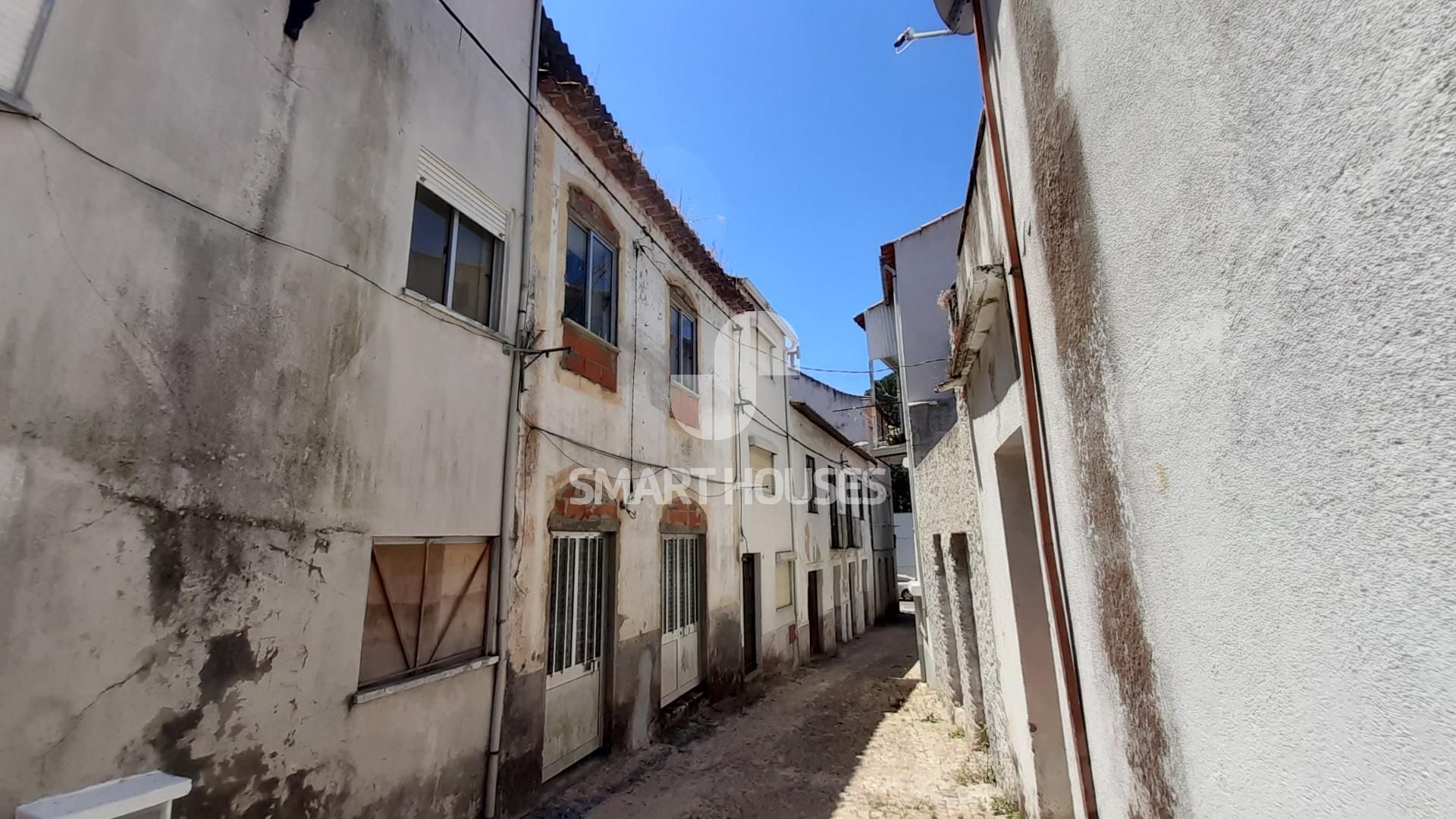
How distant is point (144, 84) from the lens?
10.4 feet

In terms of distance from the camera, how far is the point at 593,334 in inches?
282

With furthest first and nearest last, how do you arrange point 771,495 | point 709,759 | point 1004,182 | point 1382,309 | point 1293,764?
point 771,495
point 709,759
point 1004,182
point 1293,764
point 1382,309

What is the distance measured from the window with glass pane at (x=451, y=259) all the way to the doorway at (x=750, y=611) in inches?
290

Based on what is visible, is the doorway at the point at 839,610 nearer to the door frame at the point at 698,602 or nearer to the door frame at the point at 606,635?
the door frame at the point at 698,602

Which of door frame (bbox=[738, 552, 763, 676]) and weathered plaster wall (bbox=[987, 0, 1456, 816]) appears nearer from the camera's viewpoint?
weathered plaster wall (bbox=[987, 0, 1456, 816])

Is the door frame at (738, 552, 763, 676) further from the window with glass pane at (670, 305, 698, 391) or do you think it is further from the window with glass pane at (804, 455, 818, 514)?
the window with glass pane at (804, 455, 818, 514)

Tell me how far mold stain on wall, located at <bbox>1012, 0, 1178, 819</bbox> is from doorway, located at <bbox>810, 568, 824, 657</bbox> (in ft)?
43.3

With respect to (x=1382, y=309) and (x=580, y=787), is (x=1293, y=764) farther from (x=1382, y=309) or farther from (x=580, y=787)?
(x=580, y=787)

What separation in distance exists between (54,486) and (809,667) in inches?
513

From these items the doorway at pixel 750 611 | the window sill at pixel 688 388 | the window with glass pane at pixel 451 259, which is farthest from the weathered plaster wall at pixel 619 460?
the doorway at pixel 750 611

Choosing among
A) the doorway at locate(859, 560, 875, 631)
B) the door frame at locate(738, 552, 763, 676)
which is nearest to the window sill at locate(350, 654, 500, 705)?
the door frame at locate(738, 552, 763, 676)

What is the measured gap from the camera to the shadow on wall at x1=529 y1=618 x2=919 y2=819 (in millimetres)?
5949

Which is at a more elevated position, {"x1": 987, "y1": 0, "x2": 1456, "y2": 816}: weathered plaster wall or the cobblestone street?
{"x1": 987, "y1": 0, "x2": 1456, "y2": 816}: weathered plaster wall

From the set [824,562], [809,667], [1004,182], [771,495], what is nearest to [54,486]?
[1004,182]
